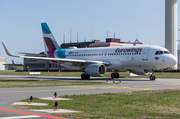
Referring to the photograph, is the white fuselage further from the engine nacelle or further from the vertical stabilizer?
the vertical stabilizer

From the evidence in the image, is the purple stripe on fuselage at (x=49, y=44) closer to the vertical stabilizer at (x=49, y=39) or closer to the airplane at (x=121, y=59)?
the vertical stabilizer at (x=49, y=39)

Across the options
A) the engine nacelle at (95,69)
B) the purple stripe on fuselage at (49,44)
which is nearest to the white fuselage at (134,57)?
the engine nacelle at (95,69)

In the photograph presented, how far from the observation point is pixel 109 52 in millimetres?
41688


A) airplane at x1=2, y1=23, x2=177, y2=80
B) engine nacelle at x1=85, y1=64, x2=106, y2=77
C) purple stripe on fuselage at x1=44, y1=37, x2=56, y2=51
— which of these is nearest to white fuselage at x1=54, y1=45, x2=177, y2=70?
airplane at x1=2, y1=23, x2=177, y2=80

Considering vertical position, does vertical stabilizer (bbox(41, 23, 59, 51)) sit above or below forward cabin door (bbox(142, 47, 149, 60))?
above

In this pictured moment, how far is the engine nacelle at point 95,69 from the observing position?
38172 millimetres

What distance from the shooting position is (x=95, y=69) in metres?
38.2

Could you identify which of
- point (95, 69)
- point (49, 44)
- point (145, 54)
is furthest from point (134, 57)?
point (49, 44)

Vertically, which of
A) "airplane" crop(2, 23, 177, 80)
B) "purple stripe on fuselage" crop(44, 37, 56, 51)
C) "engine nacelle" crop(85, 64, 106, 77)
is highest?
"purple stripe on fuselage" crop(44, 37, 56, 51)

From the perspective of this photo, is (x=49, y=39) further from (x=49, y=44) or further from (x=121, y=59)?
(x=121, y=59)

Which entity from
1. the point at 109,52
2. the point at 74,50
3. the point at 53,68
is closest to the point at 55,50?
the point at 74,50

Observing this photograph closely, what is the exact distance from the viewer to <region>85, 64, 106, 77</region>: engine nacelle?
38.2 meters

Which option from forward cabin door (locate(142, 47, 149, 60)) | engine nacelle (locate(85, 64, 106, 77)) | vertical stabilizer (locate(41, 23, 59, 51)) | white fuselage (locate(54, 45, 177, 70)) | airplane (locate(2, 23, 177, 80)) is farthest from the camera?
vertical stabilizer (locate(41, 23, 59, 51))

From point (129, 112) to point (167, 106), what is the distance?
2.61 m
